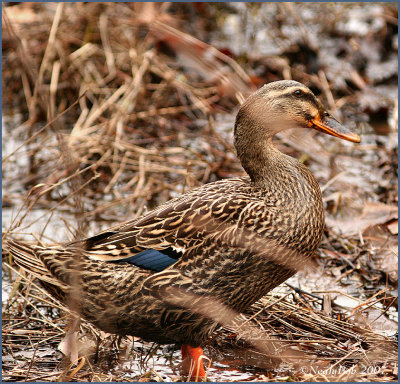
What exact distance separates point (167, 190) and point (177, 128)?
137 centimetres

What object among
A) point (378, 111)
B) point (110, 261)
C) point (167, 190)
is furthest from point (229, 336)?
point (378, 111)

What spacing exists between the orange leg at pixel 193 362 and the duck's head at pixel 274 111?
3.97ft

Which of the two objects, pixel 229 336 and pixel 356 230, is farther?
pixel 356 230

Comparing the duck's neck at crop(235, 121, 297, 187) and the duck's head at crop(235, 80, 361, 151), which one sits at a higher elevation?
the duck's head at crop(235, 80, 361, 151)

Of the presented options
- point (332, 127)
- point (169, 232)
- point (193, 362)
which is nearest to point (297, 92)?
point (332, 127)

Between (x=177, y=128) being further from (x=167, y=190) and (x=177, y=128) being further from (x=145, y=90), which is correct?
(x=167, y=190)

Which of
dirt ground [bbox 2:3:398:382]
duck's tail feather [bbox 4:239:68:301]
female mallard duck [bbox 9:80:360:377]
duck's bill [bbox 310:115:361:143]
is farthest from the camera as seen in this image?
duck's bill [bbox 310:115:361:143]

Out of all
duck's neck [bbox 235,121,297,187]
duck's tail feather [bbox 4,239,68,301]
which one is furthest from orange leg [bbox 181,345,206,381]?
duck's neck [bbox 235,121,297,187]

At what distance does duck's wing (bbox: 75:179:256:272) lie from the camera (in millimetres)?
3980

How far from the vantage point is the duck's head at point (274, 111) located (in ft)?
14.1

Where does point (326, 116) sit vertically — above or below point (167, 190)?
above

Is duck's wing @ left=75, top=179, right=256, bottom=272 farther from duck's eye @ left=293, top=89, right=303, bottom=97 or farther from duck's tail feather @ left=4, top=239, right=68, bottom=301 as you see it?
duck's eye @ left=293, top=89, right=303, bottom=97

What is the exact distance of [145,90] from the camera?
7.66 meters

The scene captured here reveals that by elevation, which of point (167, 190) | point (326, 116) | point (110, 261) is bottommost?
point (167, 190)
